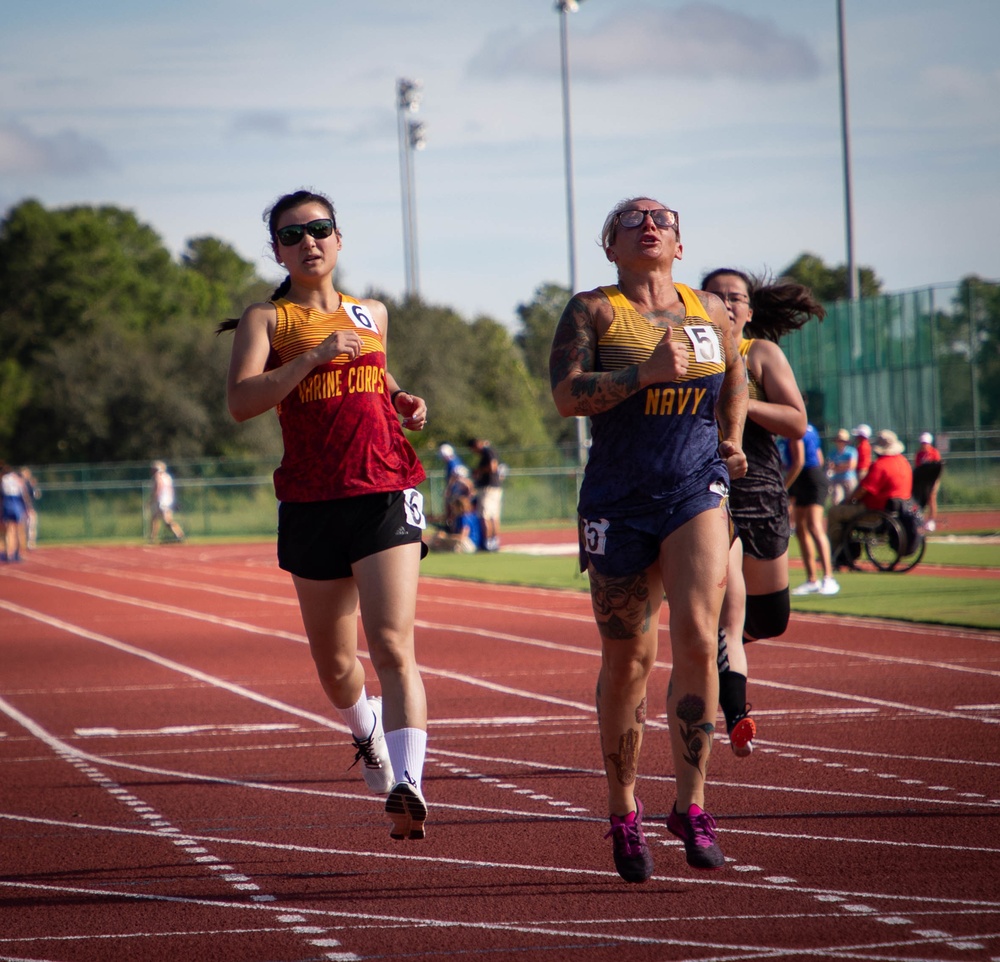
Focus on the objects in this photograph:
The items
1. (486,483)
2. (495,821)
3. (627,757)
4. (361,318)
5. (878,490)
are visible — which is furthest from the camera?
(486,483)

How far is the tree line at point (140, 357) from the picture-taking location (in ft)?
203

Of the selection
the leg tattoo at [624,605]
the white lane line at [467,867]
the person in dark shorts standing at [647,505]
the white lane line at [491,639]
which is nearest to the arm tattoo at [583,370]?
the person in dark shorts standing at [647,505]

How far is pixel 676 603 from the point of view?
15.8 feet

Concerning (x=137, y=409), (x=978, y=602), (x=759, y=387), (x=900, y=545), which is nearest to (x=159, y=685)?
(x=759, y=387)

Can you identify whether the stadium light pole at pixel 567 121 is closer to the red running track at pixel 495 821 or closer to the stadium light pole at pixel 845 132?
the stadium light pole at pixel 845 132

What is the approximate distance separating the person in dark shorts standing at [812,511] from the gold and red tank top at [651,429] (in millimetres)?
10126

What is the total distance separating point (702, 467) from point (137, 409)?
58.9m

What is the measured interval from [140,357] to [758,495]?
57434mm

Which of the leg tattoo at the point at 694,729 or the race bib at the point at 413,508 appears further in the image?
the race bib at the point at 413,508

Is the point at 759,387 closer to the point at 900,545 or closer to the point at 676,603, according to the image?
the point at 676,603

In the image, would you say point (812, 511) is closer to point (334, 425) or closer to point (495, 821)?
point (495, 821)

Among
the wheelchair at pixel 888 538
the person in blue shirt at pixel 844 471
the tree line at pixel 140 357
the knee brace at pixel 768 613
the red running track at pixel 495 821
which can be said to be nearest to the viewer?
the red running track at pixel 495 821

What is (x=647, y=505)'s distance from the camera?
15.8 ft

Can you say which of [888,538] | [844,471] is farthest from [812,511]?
[844,471]
